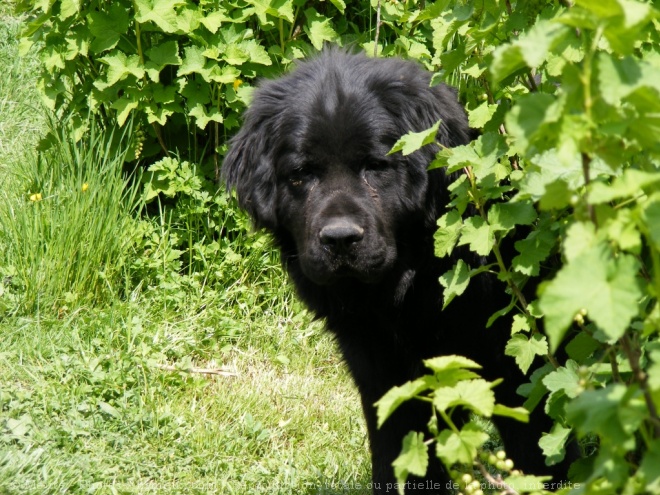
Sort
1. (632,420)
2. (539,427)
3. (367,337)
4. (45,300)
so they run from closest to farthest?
1. (632,420)
2. (539,427)
3. (367,337)
4. (45,300)

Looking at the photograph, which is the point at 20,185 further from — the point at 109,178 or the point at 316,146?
the point at 316,146

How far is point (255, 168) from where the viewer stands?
3607 millimetres

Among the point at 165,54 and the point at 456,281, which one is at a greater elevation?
the point at 165,54

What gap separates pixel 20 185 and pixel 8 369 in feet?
4.03

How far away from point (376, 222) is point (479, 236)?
2.96 ft

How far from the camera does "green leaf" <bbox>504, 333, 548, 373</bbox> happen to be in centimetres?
Answer: 232

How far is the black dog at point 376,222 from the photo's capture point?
126 inches

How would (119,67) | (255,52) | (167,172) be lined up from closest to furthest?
(119,67)
(255,52)
(167,172)

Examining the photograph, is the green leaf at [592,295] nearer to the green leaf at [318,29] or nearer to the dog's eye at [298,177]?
the dog's eye at [298,177]

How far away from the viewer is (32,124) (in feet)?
19.9

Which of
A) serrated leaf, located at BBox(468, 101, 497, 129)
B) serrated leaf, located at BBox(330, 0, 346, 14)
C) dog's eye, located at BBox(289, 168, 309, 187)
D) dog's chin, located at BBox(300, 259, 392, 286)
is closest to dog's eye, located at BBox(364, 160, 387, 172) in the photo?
dog's eye, located at BBox(289, 168, 309, 187)

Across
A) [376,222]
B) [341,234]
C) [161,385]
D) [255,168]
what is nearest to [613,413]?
[341,234]

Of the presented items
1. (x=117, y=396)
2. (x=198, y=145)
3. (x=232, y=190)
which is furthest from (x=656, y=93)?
(x=198, y=145)

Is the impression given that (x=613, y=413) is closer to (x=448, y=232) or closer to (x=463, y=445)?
(x=463, y=445)
